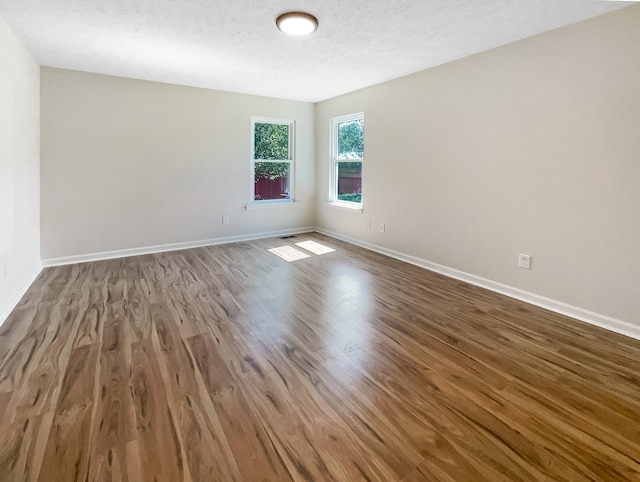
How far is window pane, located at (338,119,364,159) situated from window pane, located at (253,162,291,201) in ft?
3.35

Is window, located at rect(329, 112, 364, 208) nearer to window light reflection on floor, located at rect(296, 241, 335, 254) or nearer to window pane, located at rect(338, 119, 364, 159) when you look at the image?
window pane, located at rect(338, 119, 364, 159)

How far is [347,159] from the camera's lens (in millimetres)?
5566

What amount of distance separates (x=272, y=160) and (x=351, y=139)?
1.41m

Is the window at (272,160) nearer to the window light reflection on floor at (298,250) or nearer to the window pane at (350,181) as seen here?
the window pane at (350,181)

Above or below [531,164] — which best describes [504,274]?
below

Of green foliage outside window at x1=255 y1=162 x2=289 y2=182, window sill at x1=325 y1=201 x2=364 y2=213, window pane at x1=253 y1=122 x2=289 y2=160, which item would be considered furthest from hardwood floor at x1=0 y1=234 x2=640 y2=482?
window pane at x1=253 y1=122 x2=289 y2=160

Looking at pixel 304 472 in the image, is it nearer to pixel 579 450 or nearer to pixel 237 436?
pixel 237 436

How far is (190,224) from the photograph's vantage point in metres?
5.15

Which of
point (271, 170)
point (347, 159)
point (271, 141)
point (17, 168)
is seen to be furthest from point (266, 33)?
point (271, 170)

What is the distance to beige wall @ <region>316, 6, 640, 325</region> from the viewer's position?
98.6 inches

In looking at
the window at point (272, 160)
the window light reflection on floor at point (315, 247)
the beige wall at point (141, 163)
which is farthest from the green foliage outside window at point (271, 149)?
the window light reflection on floor at point (315, 247)

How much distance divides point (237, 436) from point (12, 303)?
8.72ft

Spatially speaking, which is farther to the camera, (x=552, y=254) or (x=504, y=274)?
(x=504, y=274)

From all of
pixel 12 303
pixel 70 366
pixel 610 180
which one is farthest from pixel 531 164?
pixel 12 303
